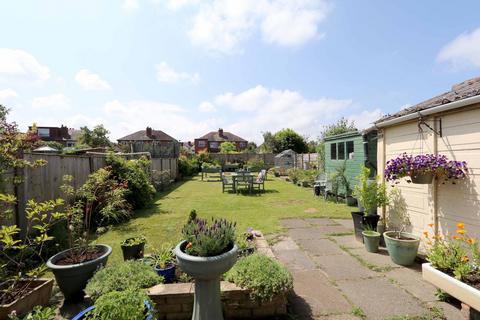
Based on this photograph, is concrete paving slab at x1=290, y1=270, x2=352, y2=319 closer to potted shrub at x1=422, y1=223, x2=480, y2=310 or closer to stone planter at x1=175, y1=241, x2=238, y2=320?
potted shrub at x1=422, y1=223, x2=480, y2=310

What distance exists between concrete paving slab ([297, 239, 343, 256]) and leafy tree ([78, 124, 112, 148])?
37761mm

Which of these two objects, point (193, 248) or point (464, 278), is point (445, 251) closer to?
point (464, 278)

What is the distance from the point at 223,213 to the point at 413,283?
4.91 m

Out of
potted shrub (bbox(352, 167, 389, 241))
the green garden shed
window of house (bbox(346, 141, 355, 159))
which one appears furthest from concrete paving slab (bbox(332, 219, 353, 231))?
window of house (bbox(346, 141, 355, 159))

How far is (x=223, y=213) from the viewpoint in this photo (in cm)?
707

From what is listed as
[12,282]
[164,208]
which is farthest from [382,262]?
[164,208]

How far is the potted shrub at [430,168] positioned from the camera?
2924 millimetres

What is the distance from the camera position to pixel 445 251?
8.25 ft

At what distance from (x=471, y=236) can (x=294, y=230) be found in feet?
10.1

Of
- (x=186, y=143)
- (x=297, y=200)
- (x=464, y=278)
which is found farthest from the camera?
(x=186, y=143)

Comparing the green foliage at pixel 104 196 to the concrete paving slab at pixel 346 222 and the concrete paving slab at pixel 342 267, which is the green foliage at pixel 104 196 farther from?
the concrete paving slab at pixel 346 222

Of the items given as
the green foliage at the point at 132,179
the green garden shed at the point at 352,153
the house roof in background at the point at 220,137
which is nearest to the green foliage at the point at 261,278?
the green garden shed at the point at 352,153

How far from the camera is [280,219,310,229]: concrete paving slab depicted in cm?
572

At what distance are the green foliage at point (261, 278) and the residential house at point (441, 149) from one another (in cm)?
246
